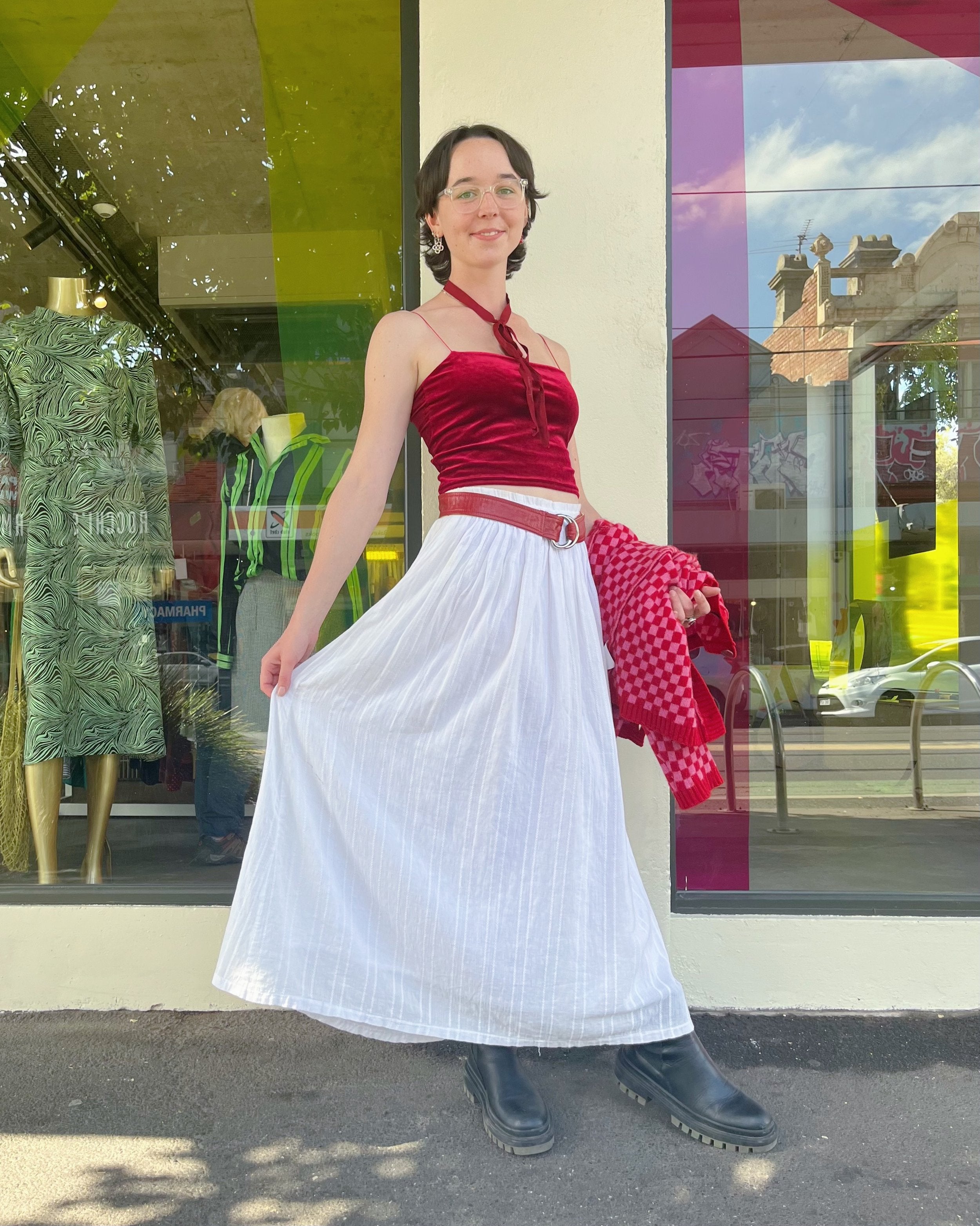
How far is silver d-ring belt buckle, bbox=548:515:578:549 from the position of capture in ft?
7.25

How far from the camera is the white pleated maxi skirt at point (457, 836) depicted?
2.05 m

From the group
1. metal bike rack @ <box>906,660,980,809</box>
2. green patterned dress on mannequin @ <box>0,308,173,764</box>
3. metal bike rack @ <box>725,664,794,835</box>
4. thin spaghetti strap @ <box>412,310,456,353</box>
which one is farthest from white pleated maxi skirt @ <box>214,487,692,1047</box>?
metal bike rack @ <box>906,660,980,809</box>

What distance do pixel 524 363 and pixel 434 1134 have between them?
5.59ft

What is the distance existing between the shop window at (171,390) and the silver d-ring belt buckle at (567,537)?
92 centimetres

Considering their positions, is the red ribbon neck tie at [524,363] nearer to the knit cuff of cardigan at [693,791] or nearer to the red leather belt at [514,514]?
the red leather belt at [514,514]

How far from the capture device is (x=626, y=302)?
2850mm

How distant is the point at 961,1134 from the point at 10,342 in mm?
3595

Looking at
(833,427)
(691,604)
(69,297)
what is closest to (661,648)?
(691,604)

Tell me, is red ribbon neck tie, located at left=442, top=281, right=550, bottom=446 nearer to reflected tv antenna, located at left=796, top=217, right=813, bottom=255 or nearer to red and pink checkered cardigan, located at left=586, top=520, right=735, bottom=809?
red and pink checkered cardigan, located at left=586, top=520, right=735, bottom=809

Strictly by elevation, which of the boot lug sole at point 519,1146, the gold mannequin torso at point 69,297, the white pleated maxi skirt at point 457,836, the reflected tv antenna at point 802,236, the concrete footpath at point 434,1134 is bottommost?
the concrete footpath at point 434,1134

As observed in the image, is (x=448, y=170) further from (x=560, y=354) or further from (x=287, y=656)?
(x=287, y=656)

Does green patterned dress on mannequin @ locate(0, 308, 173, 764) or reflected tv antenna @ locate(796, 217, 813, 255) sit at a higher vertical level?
reflected tv antenna @ locate(796, 217, 813, 255)

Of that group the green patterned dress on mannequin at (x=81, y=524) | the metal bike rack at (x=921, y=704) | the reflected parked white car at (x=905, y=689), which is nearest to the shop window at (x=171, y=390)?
the green patterned dress on mannequin at (x=81, y=524)

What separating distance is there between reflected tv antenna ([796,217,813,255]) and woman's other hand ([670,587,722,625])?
1883mm
